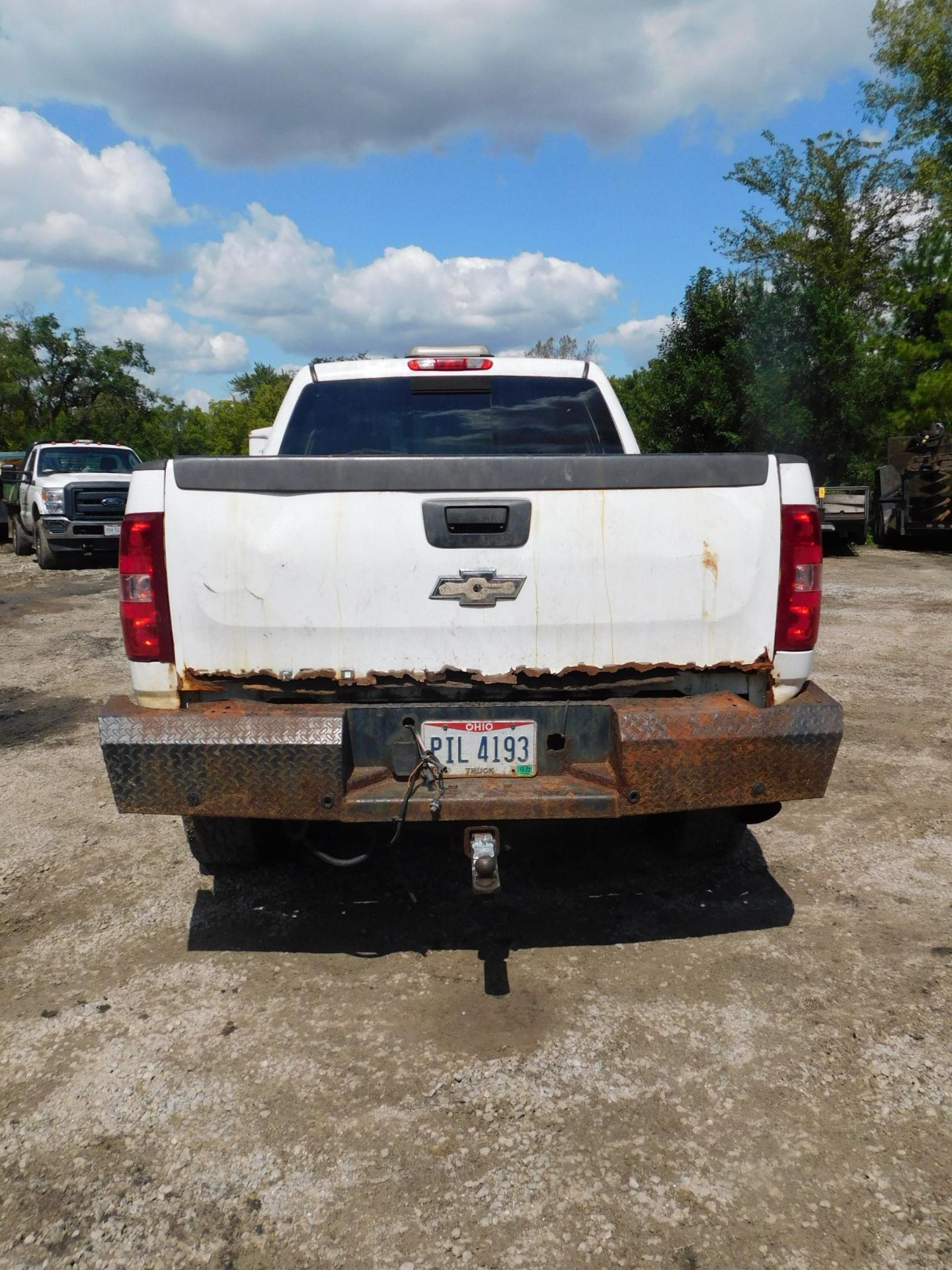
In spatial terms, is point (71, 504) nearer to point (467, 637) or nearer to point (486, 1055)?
point (467, 637)

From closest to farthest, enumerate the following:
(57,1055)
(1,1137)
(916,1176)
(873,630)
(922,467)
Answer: (916,1176)
(1,1137)
(57,1055)
(873,630)
(922,467)

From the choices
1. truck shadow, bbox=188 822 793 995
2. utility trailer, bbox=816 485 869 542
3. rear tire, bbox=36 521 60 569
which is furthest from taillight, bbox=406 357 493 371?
utility trailer, bbox=816 485 869 542

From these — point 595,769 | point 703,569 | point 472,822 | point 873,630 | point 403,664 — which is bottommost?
point 873,630

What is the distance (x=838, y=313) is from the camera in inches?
873

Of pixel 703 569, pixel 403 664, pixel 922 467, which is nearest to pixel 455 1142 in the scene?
pixel 403 664

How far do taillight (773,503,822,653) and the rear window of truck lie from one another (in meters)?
1.59

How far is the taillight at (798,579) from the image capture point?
10.1 ft

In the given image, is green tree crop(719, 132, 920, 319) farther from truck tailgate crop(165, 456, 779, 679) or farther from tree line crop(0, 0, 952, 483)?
Answer: truck tailgate crop(165, 456, 779, 679)

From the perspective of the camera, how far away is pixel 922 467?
17734 millimetres

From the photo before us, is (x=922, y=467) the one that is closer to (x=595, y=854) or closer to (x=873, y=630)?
(x=873, y=630)

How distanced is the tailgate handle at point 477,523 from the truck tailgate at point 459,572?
0.01 meters

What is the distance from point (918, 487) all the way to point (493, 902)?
53.9ft

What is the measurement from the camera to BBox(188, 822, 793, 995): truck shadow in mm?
3572

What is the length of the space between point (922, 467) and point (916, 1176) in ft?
57.1
